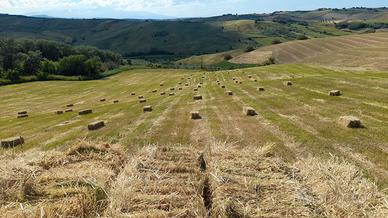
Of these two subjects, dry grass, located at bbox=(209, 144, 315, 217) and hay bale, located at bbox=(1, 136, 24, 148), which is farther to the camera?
hay bale, located at bbox=(1, 136, 24, 148)

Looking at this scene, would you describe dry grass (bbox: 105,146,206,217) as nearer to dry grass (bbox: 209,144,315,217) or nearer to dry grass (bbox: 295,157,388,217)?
dry grass (bbox: 209,144,315,217)

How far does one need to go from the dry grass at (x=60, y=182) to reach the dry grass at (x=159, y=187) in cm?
45

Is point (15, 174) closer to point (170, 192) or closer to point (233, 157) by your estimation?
point (170, 192)

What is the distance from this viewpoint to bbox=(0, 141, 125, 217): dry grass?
733 centimetres

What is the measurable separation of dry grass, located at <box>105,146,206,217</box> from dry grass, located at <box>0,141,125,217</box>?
0.45 m

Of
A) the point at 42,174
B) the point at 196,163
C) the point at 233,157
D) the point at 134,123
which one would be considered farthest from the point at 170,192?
the point at 134,123

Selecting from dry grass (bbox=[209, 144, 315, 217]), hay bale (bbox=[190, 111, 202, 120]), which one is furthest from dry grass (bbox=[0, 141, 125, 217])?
hay bale (bbox=[190, 111, 202, 120])

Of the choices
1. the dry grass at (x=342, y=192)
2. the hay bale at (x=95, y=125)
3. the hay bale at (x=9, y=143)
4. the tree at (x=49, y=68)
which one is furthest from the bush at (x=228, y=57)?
the dry grass at (x=342, y=192)

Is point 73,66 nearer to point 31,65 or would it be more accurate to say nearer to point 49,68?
A: point 49,68

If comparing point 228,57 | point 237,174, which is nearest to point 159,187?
point 237,174

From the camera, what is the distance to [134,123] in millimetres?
24203

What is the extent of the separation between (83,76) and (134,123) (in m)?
102

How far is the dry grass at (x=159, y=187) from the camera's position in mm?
7285

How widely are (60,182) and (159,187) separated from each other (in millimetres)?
2387
